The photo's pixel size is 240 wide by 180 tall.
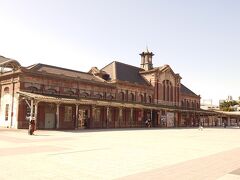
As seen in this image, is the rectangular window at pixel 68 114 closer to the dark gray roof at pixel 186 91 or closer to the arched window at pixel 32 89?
the arched window at pixel 32 89

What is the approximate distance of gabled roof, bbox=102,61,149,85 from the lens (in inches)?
1731

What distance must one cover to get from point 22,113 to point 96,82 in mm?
11626

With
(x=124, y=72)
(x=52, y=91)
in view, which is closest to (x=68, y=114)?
(x=52, y=91)

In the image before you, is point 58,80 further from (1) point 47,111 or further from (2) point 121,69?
(2) point 121,69

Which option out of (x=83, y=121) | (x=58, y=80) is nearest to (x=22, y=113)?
(x=58, y=80)

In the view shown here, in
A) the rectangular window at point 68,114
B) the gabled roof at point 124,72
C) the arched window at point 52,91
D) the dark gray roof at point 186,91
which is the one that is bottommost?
the rectangular window at point 68,114

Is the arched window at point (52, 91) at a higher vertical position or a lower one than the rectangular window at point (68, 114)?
higher

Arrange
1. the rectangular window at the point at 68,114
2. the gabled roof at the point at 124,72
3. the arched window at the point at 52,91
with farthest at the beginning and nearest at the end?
the gabled roof at the point at 124,72 → the rectangular window at the point at 68,114 → the arched window at the point at 52,91

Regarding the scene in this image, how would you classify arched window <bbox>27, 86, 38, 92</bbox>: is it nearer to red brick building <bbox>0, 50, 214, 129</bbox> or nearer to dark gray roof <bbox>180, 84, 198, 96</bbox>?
red brick building <bbox>0, 50, 214, 129</bbox>

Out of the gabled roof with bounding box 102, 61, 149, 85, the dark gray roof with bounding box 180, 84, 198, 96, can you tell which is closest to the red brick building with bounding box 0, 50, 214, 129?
the gabled roof with bounding box 102, 61, 149, 85

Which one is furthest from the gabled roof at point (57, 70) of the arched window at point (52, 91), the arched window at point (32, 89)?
the arched window at point (32, 89)

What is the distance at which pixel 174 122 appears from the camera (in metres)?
51.0

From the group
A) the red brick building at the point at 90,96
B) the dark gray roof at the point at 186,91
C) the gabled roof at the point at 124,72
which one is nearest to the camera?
the red brick building at the point at 90,96

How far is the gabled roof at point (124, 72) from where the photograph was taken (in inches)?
1731
